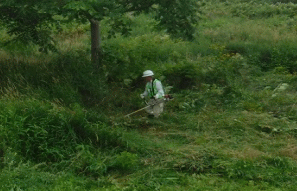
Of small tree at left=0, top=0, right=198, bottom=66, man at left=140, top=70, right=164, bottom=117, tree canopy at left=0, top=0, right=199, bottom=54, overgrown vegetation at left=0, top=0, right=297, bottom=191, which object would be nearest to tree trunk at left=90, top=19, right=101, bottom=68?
small tree at left=0, top=0, right=198, bottom=66

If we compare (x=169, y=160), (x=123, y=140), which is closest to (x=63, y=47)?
(x=123, y=140)

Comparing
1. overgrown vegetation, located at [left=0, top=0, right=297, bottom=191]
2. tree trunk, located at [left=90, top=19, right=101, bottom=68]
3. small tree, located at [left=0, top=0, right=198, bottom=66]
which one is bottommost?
overgrown vegetation, located at [left=0, top=0, right=297, bottom=191]

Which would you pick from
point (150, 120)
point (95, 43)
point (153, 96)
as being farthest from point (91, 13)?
point (95, 43)

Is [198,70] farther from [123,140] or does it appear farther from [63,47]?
[123,140]

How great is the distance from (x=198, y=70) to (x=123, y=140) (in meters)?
5.72

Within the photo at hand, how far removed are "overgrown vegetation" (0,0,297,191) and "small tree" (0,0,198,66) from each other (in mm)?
811

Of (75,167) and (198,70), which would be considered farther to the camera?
(198,70)

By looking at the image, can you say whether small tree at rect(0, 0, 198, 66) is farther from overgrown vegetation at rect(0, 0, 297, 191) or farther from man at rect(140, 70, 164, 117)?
man at rect(140, 70, 164, 117)

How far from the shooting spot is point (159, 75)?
1495 centimetres

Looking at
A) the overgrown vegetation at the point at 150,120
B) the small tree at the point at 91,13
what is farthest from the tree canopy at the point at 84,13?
the overgrown vegetation at the point at 150,120

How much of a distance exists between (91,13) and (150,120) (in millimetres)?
3049

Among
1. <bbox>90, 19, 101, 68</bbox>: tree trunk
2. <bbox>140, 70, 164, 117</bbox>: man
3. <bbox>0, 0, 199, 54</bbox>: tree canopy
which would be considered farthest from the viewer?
<bbox>90, 19, 101, 68</bbox>: tree trunk

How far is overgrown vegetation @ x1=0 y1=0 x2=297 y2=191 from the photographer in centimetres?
871

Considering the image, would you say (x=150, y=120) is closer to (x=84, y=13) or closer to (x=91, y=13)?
(x=84, y=13)
